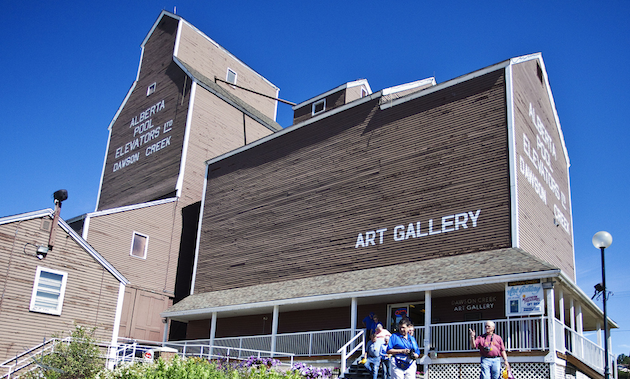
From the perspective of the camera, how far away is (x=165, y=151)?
35156 mm

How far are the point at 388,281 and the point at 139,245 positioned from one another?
14849 mm

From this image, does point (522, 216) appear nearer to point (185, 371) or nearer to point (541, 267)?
point (541, 267)

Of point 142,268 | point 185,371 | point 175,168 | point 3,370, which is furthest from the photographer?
point 175,168

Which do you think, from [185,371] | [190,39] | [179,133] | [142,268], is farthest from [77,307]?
[190,39]

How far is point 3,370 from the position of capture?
19281mm

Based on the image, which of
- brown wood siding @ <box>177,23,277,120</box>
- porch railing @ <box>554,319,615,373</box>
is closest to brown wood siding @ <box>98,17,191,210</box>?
brown wood siding @ <box>177,23,277,120</box>

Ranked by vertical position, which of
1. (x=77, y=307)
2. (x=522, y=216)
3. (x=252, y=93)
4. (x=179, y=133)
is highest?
(x=252, y=93)

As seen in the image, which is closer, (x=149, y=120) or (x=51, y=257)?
(x=51, y=257)

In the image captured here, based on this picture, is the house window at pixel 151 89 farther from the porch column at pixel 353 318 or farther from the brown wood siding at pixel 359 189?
the porch column at pixel 353 318

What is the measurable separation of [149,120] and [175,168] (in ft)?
18.7

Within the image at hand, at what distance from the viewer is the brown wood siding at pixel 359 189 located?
2052 centimetres

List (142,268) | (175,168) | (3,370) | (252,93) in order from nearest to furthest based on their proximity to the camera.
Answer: (3,370), (142,268), (175,168), (252,93)

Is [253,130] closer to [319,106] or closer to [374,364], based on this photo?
[319,106]

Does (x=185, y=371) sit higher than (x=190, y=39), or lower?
lower
